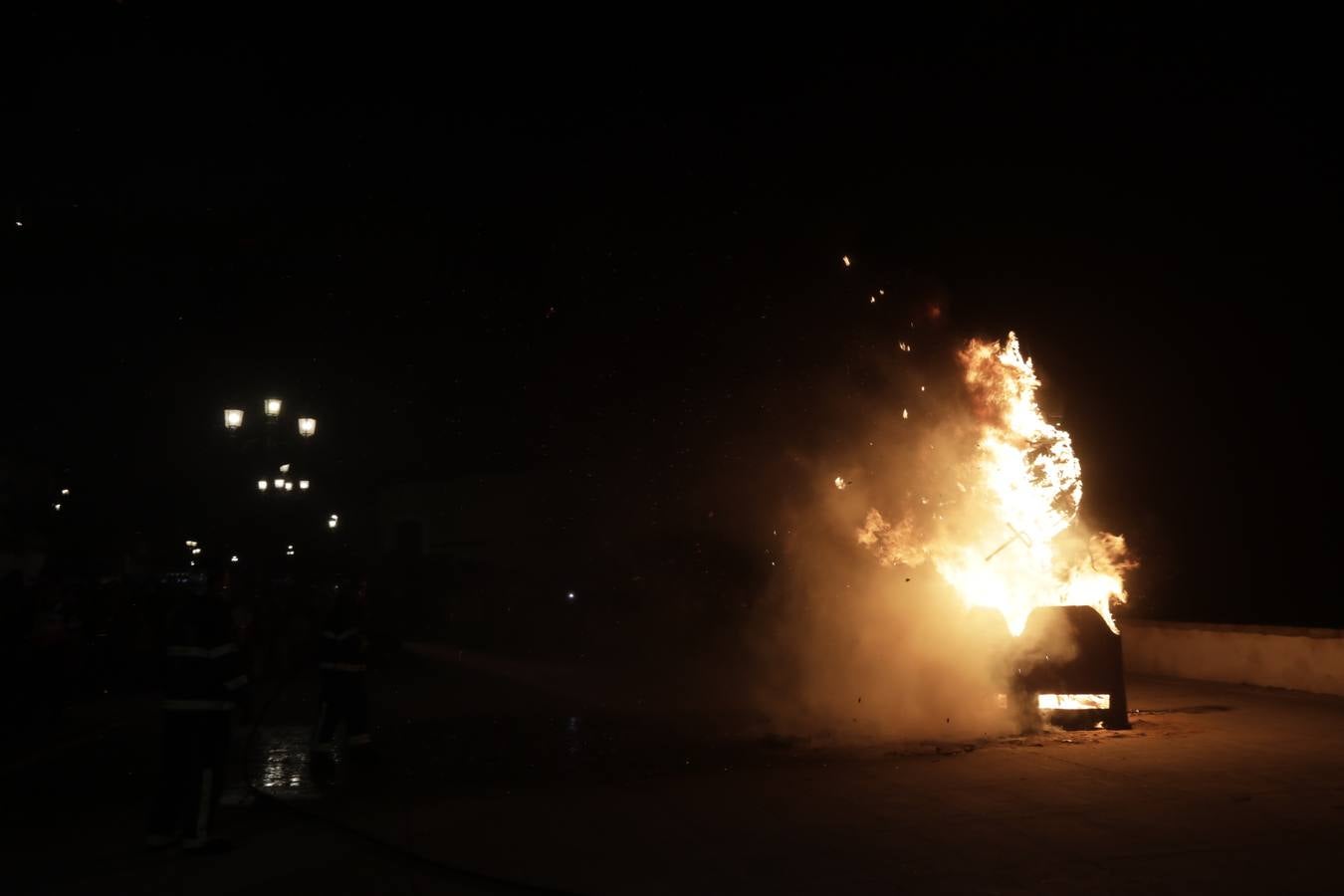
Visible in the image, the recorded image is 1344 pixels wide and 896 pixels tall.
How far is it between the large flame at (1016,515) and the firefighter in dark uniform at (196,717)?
10246 mm

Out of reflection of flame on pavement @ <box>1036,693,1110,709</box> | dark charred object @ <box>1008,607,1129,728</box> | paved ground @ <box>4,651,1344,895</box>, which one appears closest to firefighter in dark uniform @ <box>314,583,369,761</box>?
paved ground @ <box>4,651,1344,895</box>

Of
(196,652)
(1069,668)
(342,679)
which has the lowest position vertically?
(342,679)

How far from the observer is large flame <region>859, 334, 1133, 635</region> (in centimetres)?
1488

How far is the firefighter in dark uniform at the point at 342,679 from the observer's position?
10531 mm

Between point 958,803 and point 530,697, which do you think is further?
point 530,697

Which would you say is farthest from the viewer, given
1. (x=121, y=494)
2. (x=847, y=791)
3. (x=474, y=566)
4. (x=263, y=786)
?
(x=121, y=494)

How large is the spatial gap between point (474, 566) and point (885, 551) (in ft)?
64.2

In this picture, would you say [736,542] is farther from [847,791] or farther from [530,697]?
[847,791]

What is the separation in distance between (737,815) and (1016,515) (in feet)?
27.2

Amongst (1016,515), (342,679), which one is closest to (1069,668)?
(1016,515)

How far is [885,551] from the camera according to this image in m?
16.7

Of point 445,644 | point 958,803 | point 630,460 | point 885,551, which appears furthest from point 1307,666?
point 445,644

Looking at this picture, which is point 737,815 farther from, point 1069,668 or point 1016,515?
point 1016,515

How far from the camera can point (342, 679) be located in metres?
10.6
